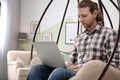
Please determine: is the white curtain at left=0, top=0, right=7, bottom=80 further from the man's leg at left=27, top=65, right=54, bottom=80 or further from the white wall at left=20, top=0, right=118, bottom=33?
the man's leg at left=27, top=65, right=54, bottom=80

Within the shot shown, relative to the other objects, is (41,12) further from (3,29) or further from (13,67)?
(13,67)

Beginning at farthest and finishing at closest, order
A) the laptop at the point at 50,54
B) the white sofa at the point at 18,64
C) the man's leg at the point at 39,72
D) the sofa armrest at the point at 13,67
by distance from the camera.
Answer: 1. the sofa armrest at the point at 13,67
2. the white sofa at the point at 18,64
3. the man's leg at the point at 39,72
4. the laptop at the point at 50,54

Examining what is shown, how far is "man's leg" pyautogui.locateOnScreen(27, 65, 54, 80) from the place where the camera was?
87.1 inches

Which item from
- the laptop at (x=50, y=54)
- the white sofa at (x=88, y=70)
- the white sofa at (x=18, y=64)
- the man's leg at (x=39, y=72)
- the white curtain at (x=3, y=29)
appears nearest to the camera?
the white sofa at (x=88, y=70)

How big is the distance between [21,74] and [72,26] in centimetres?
195

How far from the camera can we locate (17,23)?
6410mm

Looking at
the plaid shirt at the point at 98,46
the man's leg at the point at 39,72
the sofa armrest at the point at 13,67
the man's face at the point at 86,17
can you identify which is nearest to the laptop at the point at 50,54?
the man's leg at the point at 39,72

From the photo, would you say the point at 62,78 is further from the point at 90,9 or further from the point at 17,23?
the point at 17,23

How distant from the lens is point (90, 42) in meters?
2.24

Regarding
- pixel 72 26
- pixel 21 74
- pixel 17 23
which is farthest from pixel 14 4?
pixel 21 74

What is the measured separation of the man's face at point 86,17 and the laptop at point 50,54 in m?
0.35

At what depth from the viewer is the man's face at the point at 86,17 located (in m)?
2.22

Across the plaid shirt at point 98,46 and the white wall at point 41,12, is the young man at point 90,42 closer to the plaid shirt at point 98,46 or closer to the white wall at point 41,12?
the plaid shirt at point 98,46

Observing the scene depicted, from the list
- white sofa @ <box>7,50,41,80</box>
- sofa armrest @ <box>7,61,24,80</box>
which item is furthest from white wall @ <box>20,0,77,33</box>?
sofa armrest @ <box>7,61,24,80</box>
